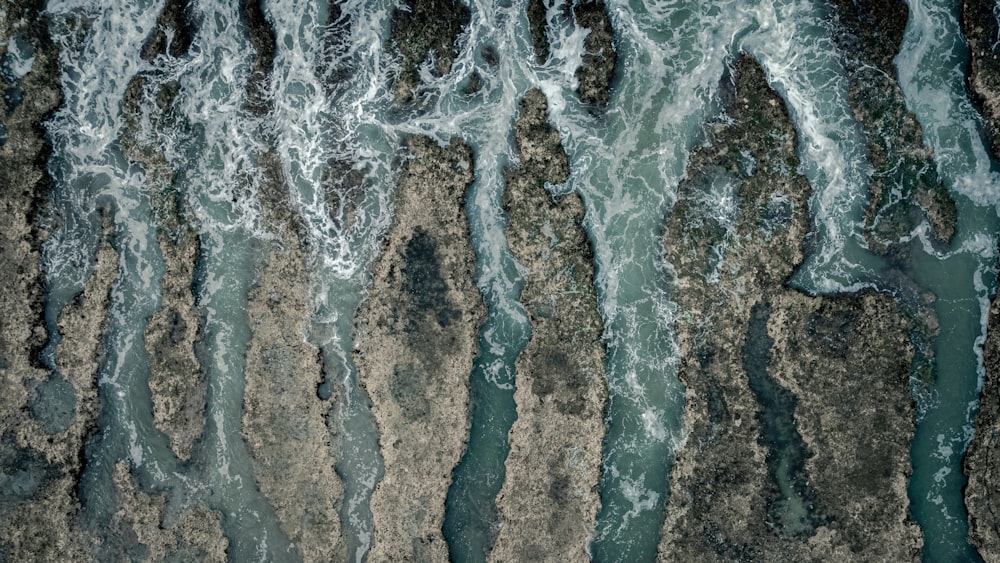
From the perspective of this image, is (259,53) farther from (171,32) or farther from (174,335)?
(174,335)

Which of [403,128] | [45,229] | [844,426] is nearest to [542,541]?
[844,426]

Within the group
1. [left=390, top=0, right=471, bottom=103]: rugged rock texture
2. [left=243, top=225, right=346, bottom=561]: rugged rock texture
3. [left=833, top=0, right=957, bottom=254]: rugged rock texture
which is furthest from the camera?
[left=243, top=225, right=346, bottom=561]: rugged rock texture

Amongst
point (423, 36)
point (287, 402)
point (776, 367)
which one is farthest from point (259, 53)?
point (776, 367)

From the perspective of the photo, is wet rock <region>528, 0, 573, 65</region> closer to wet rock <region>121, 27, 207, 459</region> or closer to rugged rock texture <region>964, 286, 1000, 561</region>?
wet rock <region>121, 27, 207, 459</region>

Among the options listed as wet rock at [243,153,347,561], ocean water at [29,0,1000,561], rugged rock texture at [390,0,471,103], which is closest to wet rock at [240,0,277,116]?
ocean water at [29,0,1000,561]

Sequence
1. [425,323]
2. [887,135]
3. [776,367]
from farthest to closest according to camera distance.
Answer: [425,323], [776,367], [887,135]

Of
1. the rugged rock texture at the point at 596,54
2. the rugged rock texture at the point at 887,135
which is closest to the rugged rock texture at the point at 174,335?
the rugged rock texture at the point at 596,54
